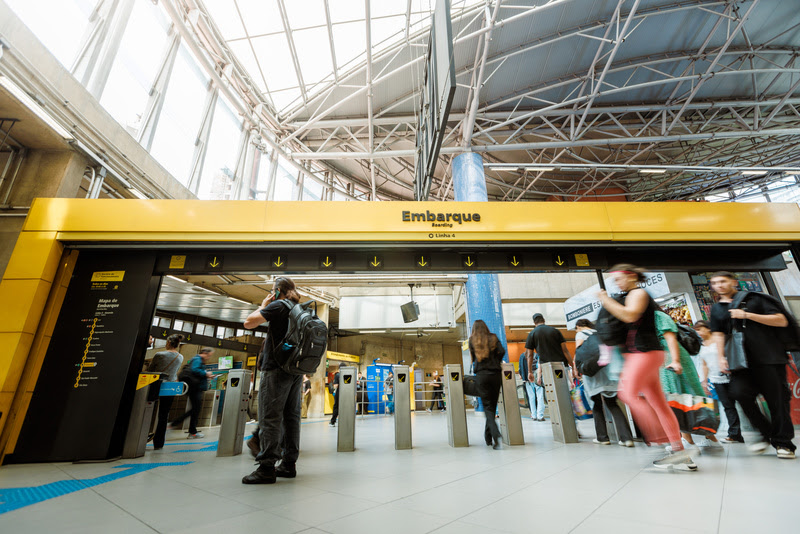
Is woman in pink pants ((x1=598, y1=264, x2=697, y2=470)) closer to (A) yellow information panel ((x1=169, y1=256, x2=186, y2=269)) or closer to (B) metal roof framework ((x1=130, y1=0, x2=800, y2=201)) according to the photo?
(A) yellow information panel ((x1=169, y1=256, x2=186, y2=269))

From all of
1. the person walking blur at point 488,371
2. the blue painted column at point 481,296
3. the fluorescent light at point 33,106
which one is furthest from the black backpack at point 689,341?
the fluorescent light at point 33,106

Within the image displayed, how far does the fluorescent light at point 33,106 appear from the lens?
14.5 feet

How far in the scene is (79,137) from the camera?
5.48m

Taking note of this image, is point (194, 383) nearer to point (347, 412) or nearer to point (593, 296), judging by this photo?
point (347, 412)

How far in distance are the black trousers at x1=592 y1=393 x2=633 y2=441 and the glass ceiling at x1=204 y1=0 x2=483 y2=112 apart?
33.0 feet

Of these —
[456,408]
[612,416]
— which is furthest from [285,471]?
[612,416]

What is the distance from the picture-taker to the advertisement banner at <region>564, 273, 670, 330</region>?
22.8 feet

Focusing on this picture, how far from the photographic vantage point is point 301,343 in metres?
2.75

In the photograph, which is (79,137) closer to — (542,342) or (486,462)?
(486,462)

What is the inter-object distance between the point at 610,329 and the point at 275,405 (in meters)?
2.69

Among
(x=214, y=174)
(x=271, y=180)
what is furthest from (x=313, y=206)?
(x=271, y=180)

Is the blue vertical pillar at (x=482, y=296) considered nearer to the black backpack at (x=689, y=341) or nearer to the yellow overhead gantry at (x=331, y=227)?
the yellow overhead gantry at (x=331, y=227)

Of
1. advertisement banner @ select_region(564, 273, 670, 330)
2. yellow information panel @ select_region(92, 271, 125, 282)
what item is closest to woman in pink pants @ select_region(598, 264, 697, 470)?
advertisement banner @ select_region(564, 273, 670, 330)

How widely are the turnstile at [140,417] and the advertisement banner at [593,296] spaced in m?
6.53
